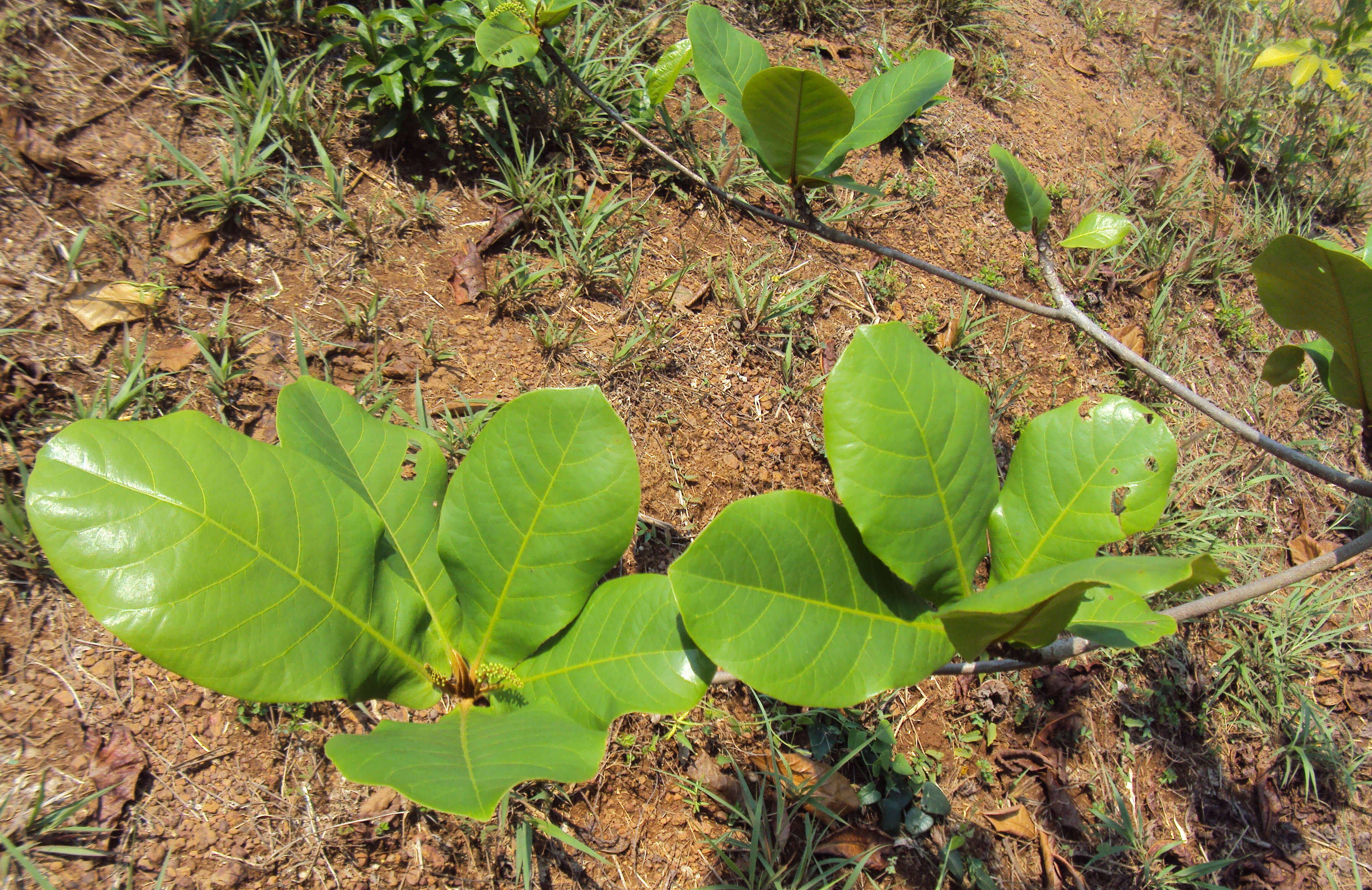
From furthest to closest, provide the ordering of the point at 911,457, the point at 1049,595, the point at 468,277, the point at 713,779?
the point at 468,277
the point at 713,779
the point at 911,457
the point at 1049,595

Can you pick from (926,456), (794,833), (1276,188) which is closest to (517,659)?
(926,456)

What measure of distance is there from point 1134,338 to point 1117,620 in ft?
8.73

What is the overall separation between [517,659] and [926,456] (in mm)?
650

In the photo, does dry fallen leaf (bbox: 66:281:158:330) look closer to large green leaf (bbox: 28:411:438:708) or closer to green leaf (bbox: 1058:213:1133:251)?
large green leaf (bbox: 28:411:438:708)

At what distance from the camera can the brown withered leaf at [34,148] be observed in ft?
6.33

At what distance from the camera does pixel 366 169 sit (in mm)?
2311

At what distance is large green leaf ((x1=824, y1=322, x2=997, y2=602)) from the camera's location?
0.90 meters

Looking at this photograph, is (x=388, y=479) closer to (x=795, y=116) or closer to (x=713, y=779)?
(x=795, y=116)

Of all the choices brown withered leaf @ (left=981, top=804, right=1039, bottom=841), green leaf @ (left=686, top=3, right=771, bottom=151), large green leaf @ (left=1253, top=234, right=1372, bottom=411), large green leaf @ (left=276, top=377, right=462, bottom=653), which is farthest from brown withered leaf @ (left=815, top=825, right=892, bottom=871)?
green leaf @ (left=686, top=3, right=771, bottom=151)

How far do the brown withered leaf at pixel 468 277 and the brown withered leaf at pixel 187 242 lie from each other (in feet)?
2.17

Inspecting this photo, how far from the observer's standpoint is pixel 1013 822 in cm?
205

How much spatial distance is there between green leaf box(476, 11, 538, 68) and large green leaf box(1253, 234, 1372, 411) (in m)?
1.48

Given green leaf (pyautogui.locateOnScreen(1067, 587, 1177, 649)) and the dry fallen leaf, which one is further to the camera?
the dry fallen leaf

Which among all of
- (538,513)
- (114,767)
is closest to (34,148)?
(114,767)
